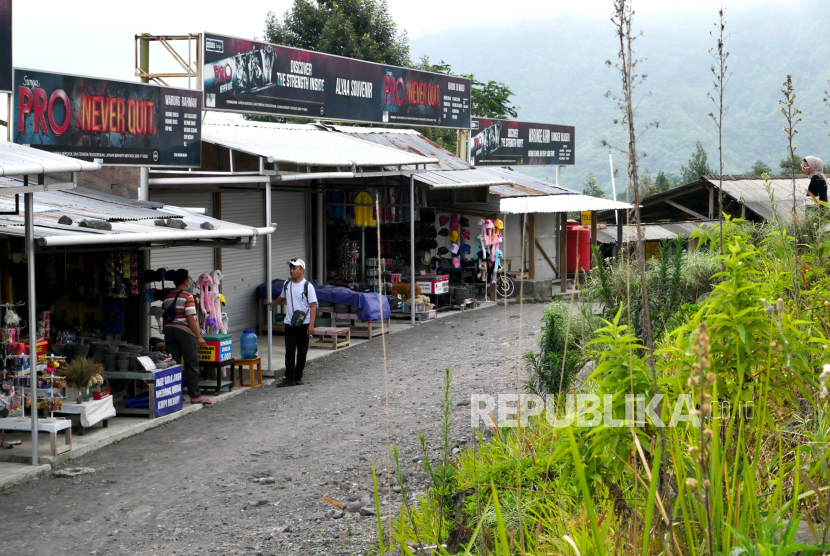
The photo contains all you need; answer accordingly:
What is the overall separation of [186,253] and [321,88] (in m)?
5.20

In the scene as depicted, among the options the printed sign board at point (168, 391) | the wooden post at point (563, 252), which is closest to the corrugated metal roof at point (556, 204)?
the wooden post at point (563, 252)

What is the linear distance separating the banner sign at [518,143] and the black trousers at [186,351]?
14.8m

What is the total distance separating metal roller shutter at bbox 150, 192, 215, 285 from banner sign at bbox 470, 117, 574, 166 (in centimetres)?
1131

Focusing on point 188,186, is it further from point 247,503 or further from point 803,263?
point 803,263

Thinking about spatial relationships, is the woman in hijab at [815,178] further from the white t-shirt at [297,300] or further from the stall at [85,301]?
the stall at [85,301]

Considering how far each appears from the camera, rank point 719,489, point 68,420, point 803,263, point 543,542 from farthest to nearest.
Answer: point 68,420, point 803,263, point 543,542, point 719,489

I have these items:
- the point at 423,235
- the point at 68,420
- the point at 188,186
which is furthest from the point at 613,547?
the point at 423,235

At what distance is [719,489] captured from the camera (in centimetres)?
257

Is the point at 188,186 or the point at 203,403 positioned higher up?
the point at 188,186

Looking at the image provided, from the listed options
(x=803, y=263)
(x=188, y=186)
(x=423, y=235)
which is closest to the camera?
(x=803, y=263)

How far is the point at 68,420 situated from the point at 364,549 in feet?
11.6

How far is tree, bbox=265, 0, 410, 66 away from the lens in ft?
93.2

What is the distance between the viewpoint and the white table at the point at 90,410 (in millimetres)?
7754

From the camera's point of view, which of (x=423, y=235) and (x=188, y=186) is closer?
(x=188, y=186)
